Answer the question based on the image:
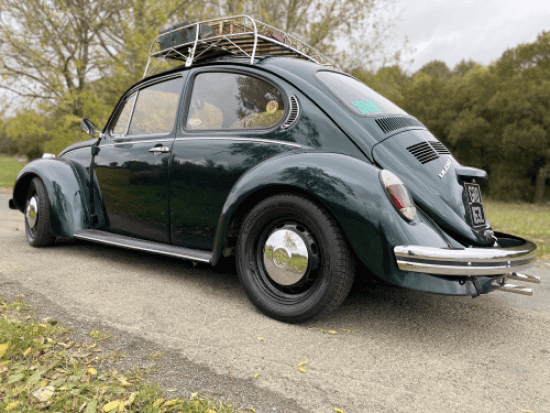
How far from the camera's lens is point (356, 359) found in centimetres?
239

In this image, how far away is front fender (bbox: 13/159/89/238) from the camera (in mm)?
4273

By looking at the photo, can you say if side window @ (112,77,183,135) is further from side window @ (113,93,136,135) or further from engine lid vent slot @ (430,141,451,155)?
engine lid vent slot @ (430,141,451,155)

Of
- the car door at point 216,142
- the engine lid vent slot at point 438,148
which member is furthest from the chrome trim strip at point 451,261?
the car door at point 216,142

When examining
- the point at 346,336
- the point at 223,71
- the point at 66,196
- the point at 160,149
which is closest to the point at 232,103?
the point at 223,71

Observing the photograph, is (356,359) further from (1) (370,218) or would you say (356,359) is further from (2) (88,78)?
(2) (88,78)

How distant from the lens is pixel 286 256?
279cm

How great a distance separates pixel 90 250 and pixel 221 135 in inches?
91.4

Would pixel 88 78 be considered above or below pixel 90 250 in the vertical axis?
above

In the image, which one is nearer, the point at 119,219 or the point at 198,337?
the point at 198,337

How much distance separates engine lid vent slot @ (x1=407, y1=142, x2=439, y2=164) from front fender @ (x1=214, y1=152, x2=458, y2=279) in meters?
0.47

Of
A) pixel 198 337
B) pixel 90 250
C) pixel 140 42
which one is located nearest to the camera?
pixel 198 337

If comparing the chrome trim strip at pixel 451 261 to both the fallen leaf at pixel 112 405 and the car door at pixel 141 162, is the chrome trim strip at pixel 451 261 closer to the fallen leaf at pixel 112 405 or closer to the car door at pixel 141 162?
the fallen leaf at pixel 112 405

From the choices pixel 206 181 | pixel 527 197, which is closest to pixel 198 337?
pixel 206 181

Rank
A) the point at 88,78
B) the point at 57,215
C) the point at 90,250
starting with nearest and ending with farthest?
the point at 57,215
the point at 90,250
the point at 88,78
